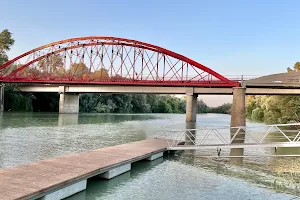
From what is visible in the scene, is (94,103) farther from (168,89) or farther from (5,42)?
(168,89)

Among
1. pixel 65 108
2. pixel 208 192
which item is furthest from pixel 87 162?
pixel 65 108

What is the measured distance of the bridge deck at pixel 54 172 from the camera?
7.75m

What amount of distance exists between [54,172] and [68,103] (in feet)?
195

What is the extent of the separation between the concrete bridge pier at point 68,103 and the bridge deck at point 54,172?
54.3 m

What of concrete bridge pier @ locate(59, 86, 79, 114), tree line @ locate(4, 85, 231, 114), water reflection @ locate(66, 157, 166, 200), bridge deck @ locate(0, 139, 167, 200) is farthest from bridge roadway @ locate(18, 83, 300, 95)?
bridge deck @ locate(0, 139, 167, 200)

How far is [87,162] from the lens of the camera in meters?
11.7

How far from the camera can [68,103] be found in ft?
221

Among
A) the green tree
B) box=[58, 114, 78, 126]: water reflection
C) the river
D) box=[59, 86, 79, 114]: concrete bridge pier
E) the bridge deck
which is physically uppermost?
the green tree

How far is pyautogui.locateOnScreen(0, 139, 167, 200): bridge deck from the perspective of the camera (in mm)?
7750

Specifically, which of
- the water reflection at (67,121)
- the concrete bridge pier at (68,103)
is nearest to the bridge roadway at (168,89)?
the concrete bridge pier at (68,103)

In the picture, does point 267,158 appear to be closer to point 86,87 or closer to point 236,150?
point 236,150

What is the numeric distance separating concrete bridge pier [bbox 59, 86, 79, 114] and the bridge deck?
54319mm

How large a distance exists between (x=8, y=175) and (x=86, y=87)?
52879mm

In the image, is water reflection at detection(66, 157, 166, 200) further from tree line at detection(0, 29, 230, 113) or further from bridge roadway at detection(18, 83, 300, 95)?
tree line at detection(0, 29, 230, 113)
